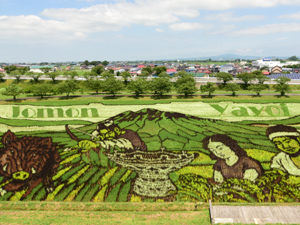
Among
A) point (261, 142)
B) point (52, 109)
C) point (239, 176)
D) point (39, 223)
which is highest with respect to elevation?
point (52, 109)

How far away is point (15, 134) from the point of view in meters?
32.0

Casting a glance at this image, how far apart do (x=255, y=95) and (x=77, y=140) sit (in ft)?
170

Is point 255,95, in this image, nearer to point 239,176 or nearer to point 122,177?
point 239,176

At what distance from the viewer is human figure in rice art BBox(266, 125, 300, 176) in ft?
86.3

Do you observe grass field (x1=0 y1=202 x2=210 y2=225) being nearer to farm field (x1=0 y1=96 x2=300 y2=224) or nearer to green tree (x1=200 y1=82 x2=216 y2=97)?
farm field (x1=0 y1=96 x2=300 y2=224)

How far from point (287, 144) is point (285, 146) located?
0.70 meters

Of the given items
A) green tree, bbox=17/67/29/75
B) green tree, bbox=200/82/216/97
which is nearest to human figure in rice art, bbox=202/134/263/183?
Answer: green tree, bbox=200/82/216/97

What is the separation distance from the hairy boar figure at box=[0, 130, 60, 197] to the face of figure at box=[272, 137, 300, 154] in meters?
32.2

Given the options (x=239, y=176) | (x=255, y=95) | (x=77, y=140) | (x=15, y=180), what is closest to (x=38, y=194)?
(x=15, y=180)

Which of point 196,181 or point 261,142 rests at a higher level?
point 261,142

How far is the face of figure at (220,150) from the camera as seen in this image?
28109mm

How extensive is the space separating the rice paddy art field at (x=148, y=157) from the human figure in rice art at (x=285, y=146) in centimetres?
14

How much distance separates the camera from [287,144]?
2938 centimetres

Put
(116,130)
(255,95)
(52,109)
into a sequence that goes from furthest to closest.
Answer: (255,95)
(52,109)
(116,130)
